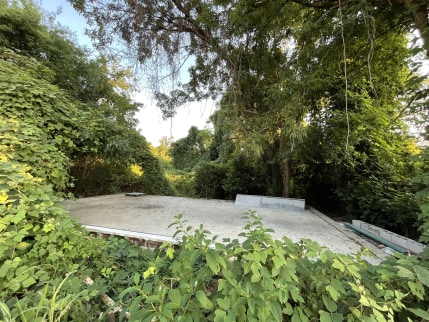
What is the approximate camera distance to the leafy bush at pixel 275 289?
0.86 m

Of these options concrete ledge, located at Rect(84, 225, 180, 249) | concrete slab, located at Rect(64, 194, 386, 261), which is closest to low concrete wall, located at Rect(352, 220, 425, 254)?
concrete slab, located at Rect(64, 194, 386, 261)

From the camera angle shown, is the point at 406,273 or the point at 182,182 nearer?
the point at 406,273

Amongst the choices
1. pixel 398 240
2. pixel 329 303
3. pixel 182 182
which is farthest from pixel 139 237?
pixel 182 182

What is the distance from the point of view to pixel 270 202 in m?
5.94

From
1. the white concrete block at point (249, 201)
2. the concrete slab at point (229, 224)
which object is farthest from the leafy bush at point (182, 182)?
the concrete slab at point (229, 224)

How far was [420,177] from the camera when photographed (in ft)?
4.56

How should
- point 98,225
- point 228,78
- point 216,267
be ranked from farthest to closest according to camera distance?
point 228,78
point 98,225
point 216,267

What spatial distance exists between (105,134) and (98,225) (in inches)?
66.9

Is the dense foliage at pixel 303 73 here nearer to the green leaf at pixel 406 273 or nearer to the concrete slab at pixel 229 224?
the concrete slab at pixel 229 224

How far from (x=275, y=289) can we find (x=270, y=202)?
207 inches

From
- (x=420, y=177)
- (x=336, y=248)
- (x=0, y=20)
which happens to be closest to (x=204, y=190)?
(x=336, y=248)

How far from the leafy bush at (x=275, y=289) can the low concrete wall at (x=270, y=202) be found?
4627 millimetres

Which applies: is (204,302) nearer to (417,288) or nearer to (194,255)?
(194,255)

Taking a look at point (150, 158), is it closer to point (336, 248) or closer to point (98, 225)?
point (98, 225)
